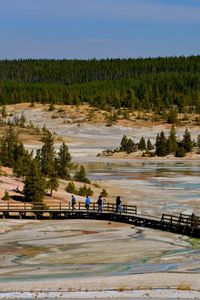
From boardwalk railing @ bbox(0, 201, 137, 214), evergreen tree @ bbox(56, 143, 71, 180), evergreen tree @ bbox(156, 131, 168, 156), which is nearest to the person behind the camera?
boardwalk railing @ bbox(0, 201, 137, 214)

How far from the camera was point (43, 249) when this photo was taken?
32406 millimetres

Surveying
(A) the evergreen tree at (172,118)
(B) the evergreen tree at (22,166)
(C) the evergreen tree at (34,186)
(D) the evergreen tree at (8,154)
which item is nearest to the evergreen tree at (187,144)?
(A) the evergreen tree at (172,118)

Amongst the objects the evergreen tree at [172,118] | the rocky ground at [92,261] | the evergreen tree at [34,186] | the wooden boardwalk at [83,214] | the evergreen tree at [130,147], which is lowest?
the rocky ground at [92,261]

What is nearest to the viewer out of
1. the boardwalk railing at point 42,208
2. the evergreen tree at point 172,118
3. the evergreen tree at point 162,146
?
the boardwalk railing at point 42,208

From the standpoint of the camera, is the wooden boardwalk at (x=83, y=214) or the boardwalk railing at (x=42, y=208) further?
the boardwalk railing at (x=42, y=208)

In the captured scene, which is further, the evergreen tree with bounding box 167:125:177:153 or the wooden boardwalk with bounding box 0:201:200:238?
the evergreen tree with bounding box 167:125:177:153

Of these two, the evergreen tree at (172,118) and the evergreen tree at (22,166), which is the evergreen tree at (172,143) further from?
the evergreen tree at (22,166)

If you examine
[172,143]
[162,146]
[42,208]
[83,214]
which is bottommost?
[83,214]

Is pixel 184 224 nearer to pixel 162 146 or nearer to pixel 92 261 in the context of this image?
pixel 92 261

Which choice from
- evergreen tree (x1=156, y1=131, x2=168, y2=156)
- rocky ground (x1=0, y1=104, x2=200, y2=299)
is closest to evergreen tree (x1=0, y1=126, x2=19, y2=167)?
rocky ground (x1=0, y1=104, x2=200, y2=299)

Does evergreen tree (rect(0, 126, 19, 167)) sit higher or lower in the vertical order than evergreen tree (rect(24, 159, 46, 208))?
higher

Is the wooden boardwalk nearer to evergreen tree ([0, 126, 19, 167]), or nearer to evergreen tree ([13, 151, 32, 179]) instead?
evergreen tree ([13, 151, 32, 179])

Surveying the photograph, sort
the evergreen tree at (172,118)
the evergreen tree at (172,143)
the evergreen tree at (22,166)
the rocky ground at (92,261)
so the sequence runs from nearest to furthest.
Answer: the rocky ground at (92,261)
the evergreen tree at (22,166)
the evergreen tree at (172,143)
the evergreen tree at (172,118)

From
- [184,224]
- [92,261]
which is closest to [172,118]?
[184,224]
